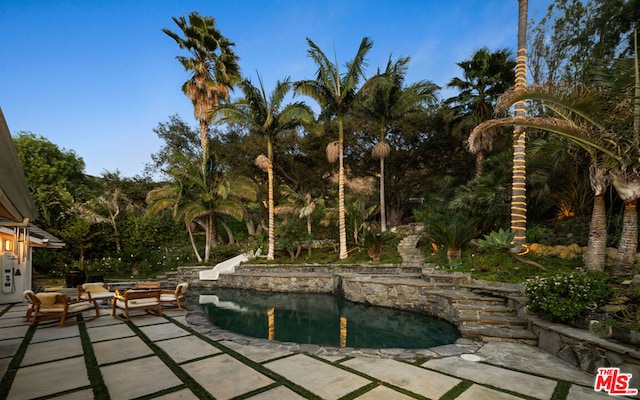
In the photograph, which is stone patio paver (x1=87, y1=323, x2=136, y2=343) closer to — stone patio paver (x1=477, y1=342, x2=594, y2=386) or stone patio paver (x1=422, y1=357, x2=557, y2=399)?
stone patio paver (x1=422, y1=357, x2=557, y2=399)

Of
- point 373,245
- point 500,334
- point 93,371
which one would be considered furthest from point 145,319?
point 373,245

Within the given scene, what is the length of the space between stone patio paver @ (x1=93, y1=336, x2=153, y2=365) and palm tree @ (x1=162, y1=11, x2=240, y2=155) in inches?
539

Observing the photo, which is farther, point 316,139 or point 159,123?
point 159,123

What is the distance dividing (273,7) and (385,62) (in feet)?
22.9

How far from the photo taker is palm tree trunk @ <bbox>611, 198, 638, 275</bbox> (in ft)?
17.0

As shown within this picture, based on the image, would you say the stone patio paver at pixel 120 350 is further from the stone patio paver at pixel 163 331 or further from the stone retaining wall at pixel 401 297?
the stone retaining wall at pixel 401 297

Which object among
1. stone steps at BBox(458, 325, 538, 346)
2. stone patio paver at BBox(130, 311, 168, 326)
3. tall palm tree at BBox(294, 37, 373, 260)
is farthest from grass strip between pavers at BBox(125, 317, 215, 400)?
tall palm tree at BBox(294, 37, 373, 260)

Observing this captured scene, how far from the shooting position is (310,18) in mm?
14977

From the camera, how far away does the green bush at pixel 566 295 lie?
A: 14.2 ft

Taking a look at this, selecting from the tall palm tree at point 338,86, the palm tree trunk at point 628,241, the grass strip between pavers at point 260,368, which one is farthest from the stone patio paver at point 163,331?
the palm tree trunk at point 628,241

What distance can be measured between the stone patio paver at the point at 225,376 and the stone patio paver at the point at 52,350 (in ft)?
7.00

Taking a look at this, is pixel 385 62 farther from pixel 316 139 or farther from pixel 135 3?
pixel 135 3

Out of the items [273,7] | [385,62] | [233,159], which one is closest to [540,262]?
[385,62]

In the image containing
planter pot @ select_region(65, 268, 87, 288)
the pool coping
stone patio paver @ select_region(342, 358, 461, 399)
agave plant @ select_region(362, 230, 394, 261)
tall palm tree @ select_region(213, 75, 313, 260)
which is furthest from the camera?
tall palm tree @ select_region(213, 75, 313, 260)
